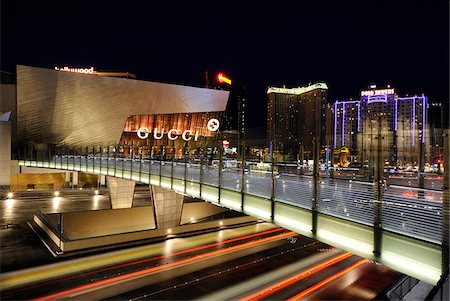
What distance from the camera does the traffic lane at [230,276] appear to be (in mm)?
18594

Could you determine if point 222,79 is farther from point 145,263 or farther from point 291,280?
point 291,280

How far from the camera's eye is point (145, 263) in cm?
2294

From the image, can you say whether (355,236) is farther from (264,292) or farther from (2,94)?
(2,94)

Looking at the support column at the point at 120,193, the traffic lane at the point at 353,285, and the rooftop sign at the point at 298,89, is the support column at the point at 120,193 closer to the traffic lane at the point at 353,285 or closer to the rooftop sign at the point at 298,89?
the traffic lane at the point at 353,285

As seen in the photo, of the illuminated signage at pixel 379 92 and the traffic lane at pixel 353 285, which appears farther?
the illuminated signage at pixel 379 92

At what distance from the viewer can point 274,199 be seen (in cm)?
1123

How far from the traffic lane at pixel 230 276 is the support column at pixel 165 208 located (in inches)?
324

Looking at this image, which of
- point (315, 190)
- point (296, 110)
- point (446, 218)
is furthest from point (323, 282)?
point (296, 110)

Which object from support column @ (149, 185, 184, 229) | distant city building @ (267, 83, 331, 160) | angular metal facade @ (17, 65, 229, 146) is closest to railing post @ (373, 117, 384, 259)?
support column @ (149, 185, 184, 229)

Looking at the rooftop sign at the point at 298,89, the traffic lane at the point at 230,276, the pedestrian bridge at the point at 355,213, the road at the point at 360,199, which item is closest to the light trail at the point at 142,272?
the traffic lane at the point at 230,276

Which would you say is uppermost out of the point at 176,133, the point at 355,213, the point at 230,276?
the point at 176,133

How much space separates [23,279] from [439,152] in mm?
21788

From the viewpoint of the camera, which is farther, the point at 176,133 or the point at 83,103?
the point at 176,133

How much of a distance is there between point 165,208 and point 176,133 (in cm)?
3915
